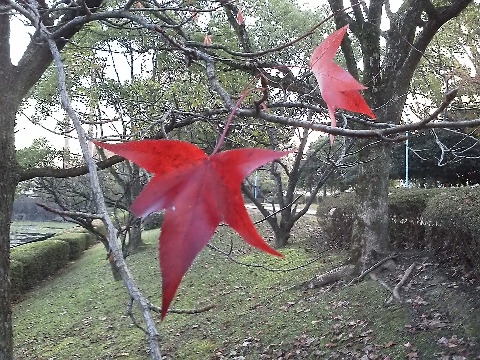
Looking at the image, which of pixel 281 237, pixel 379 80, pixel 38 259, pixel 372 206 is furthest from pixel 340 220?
pixel 38 259

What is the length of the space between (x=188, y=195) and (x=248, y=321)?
5354mm

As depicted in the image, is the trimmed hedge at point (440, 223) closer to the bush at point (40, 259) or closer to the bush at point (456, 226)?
the bush at point (456, 226)

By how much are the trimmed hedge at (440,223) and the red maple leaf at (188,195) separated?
4.20 m

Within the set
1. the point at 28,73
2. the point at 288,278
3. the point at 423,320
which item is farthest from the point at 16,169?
the point at 288,278

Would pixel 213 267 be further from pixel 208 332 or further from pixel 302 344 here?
pixel 302 344

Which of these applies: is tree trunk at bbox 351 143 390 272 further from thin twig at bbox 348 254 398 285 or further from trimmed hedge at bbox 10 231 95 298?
trimmed hedge at bbox 10 231 95 298

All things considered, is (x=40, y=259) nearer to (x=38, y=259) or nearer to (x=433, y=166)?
(x=38, y=259)

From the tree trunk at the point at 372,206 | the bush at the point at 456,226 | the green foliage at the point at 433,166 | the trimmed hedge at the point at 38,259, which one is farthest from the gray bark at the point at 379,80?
the trimmed hedge at the point at 38,259

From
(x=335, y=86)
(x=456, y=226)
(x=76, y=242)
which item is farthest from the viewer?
(x=76, y=242)

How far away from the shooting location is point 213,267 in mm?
9008

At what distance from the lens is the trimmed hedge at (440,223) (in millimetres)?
4410

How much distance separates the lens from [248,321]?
5.56 meters

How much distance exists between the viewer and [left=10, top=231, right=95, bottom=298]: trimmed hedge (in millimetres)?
10047

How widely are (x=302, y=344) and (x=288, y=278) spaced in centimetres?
246
